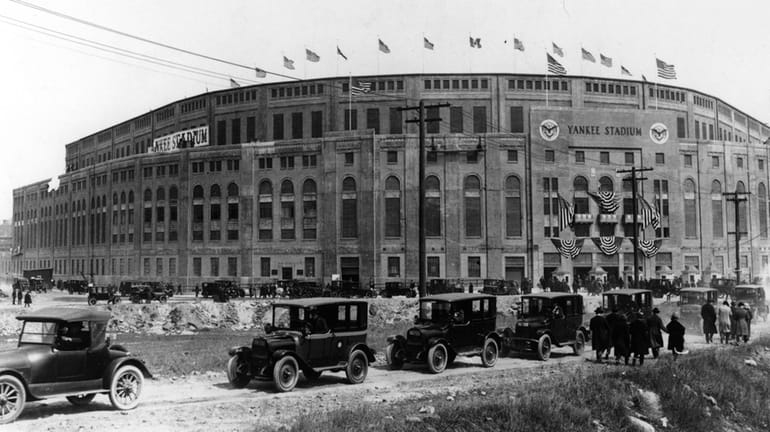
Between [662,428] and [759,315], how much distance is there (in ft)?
80.5

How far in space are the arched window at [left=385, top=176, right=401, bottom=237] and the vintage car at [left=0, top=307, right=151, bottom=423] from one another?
47.4 meters

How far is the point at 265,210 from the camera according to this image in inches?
2474

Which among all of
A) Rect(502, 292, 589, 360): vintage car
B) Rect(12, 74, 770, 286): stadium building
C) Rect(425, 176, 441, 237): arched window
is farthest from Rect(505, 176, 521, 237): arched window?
Rect(502, 292, 589, 360): vintage car

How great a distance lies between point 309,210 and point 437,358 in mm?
45140

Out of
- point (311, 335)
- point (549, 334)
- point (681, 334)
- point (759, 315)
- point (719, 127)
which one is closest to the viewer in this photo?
point (311, 335)

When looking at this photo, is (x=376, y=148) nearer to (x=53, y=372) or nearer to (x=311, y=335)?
(x=311, y=335)

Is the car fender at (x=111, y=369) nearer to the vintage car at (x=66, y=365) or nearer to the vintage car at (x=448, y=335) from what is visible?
the vintage car at (x=66, y=365)

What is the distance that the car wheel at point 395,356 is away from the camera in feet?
59.5

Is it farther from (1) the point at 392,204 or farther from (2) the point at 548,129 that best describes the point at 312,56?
(2) the point at 548,129

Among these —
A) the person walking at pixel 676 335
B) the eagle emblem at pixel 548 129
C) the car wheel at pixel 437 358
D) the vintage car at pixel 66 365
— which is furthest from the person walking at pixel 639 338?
the eagle emblem at pixel 548 129

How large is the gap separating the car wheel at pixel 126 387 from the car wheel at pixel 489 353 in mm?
9685

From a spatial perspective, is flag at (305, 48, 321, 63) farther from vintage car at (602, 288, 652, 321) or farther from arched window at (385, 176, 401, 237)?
vintage car at (602, 288, 652, 321)

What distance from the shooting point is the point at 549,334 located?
66.9ft

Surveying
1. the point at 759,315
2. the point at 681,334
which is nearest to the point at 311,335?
the point at 681,334
